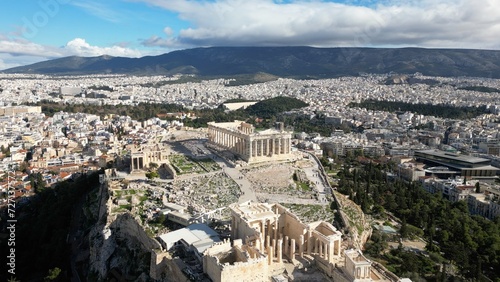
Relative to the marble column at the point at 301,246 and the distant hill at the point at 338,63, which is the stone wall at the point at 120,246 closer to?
the marble column at the point at 301,246

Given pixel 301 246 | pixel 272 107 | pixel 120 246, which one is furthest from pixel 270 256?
pixel 272 107

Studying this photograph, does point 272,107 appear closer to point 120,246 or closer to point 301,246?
point 120,246

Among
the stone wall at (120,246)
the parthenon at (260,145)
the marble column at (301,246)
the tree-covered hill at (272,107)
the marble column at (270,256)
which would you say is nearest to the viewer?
the marble column at (270,256)

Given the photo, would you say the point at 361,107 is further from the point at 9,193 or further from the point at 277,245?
the point at 277,245

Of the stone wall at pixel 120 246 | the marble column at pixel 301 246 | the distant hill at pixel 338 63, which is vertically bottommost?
the stone wall at pixel 120 246

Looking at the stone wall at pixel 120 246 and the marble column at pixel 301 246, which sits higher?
the marble column at pixel 301 246

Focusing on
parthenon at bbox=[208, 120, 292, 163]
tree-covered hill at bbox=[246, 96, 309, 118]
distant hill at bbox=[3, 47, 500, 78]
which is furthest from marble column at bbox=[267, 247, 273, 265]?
distant hill at bbox=[3, 47, 500, 78]

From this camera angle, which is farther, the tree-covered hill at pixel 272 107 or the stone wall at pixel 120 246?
the tree-covered hill at pixel 272 107

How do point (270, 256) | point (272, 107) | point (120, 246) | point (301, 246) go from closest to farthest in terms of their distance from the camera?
point (270, 256)
point (301, 246)
point (120, 246)
point (272, 107)

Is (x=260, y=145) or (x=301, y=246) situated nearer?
(x=301, y=246)

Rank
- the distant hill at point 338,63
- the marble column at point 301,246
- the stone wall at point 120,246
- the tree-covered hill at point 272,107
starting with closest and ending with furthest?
1. the marble column at point 301,246
2. the stone wall at point 120,246
3. the tree-covered hill at point 272,107
4. the distant hill at point 338,63

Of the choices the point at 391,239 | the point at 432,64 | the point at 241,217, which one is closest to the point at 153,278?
the point at 241,217

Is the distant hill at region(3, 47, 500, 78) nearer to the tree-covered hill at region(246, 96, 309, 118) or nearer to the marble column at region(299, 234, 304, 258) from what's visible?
the tree-covered hill at region(246, 96, 309, 118)

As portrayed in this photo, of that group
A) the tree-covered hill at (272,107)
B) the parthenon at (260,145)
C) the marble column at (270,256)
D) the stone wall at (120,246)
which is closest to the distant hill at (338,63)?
the tree-covered hill at (272,107)
